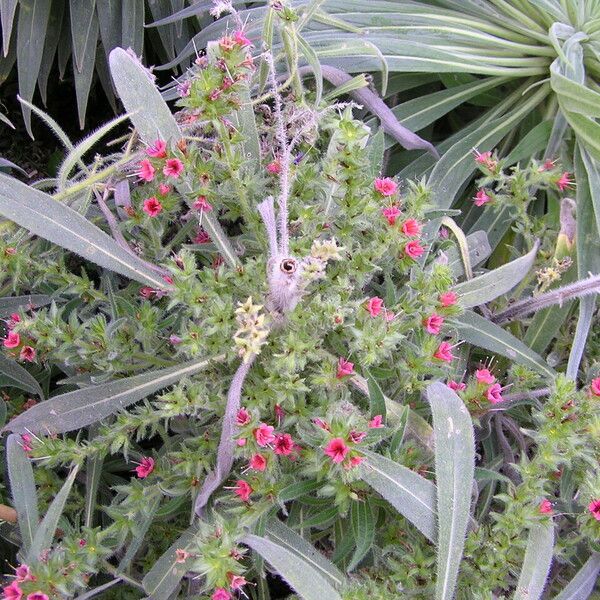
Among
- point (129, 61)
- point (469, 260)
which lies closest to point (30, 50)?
point (129, 61)

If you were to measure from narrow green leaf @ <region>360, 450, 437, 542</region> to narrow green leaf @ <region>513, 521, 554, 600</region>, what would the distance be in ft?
0.43

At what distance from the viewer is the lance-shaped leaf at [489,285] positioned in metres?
1.03

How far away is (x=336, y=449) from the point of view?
2.41ft

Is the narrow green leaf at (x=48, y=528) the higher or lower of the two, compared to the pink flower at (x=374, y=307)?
lower

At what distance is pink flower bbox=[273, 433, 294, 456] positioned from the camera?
31.7 inches

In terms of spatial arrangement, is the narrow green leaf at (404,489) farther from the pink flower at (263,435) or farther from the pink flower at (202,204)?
the pink flower at (202,204)

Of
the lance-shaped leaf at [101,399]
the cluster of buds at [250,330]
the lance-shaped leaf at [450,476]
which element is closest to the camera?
the cluster of buds at [250,330]

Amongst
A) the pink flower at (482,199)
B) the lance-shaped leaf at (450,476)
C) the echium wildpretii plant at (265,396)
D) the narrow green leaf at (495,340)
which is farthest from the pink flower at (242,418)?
the pink flower at (482,199)

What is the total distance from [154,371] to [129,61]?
466mm

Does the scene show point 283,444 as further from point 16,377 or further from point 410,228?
point 16,377

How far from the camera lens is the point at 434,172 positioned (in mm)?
1290

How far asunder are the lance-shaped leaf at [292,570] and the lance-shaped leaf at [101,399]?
0.88ft

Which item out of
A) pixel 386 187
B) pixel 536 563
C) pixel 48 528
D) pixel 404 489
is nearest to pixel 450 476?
pixel 404 489

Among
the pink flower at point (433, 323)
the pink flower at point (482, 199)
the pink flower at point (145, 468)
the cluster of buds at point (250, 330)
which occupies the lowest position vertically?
the pink flower at point (145, 468)
